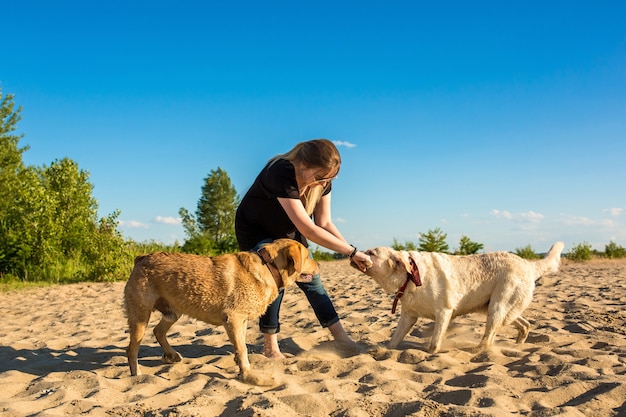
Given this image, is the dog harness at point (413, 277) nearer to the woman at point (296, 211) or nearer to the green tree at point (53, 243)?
the woman at point (296, 211)

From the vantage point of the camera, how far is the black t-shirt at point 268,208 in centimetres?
536

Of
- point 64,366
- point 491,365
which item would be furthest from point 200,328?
point 491,365

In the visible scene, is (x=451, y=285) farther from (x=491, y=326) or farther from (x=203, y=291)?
(x=203, y=291)

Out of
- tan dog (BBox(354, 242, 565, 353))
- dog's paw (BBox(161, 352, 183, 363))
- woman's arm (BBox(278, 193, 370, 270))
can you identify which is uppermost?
woman's arm (BBox(278, 193, 370, 270))

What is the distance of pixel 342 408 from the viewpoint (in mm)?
3859

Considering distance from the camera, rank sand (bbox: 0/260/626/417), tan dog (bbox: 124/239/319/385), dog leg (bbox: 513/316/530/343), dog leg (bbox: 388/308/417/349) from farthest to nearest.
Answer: dog leg (bbox: 513/316/530/343) < dog leg (bbox: 388/308/417/349) < tan dog (bbox: 124/239/319/385) < sand (bbox: 0/260/626/417)

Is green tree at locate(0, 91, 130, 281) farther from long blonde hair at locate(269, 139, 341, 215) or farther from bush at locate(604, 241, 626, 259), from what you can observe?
bush at locate(604, 241, 626, 259)

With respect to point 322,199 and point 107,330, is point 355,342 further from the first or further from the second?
point 107,330

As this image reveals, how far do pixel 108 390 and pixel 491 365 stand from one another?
3.65 meters

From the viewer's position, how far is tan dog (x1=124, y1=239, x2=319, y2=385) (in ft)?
16.2

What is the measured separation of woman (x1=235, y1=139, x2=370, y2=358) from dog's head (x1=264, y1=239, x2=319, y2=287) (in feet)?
0.73

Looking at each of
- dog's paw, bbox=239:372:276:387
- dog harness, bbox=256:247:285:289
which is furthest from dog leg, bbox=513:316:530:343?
dog's paw, bbox=239:372:276:387

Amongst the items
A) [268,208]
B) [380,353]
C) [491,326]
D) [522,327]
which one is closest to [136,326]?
[268,208]

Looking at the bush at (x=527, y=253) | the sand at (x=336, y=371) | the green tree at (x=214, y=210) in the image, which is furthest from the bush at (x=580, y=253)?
the green tree at (x=214, y=210)
